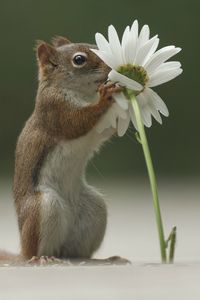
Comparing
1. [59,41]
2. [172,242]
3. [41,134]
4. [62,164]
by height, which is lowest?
[172,242]

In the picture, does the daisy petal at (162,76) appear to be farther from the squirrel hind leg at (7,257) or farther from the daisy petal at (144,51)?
the squirrel hind leg at (7,257)

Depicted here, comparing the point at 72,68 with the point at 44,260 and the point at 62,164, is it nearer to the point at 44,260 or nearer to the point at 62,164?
the point at 62,164

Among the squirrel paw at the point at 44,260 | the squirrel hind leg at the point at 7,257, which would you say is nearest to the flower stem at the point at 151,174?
the squirrel paw at the point at 44,260

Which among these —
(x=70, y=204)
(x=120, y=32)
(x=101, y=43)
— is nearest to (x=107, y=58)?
(x=101, y=43)

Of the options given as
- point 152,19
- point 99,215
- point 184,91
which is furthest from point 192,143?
point 99,215

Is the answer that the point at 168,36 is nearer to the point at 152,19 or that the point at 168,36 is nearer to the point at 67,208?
the point at 152,19

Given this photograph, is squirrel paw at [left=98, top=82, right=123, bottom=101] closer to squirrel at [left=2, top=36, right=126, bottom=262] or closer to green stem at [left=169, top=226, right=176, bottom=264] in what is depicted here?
squirrel at [left=2, top=36, right=126, bottom=262]
